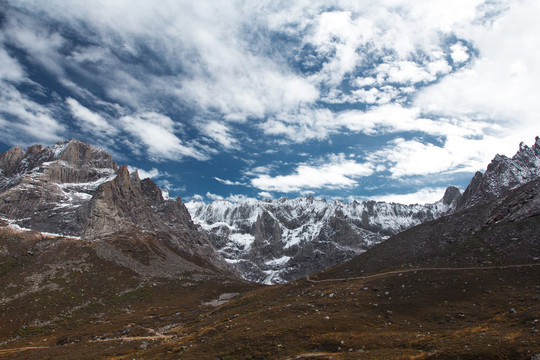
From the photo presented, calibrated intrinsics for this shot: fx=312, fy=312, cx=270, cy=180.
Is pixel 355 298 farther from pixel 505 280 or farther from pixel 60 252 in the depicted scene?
pixel 60 252

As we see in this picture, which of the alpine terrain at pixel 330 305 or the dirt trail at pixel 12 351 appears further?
the dirt trail at pixel 12 351

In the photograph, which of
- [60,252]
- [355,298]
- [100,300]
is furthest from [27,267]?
[355,298]

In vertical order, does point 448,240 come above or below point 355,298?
above

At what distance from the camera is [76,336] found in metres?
87.6

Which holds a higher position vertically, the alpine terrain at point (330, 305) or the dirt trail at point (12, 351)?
the alpine terrain at point (330, 305)

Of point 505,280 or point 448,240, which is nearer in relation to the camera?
point 505,280

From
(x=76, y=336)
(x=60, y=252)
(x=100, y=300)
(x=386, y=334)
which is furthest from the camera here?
(x=60, y=252)

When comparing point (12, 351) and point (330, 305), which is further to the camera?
point (12, 351)

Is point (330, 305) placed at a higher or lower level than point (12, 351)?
higher

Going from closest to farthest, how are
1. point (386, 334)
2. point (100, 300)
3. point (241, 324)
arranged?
point (386, 334) → point (241, 324) → point (100, 300)

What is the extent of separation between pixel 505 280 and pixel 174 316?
336 ft

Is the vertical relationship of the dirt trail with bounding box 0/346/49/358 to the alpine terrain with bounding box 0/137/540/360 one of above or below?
below

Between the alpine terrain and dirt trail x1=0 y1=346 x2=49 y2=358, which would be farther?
dirt trail x1=0 y1=346 x2=49 y2=358

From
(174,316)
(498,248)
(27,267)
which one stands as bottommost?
(174,316)
